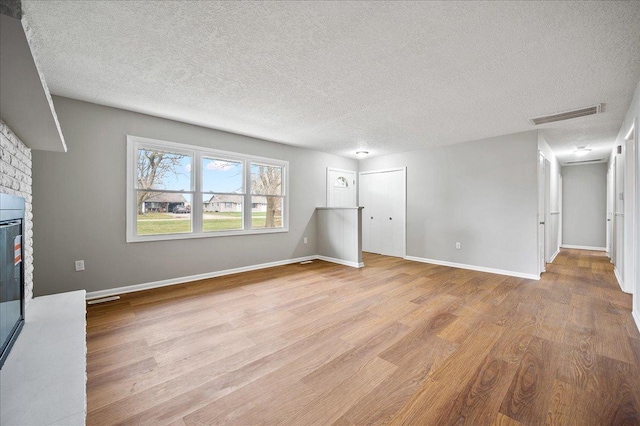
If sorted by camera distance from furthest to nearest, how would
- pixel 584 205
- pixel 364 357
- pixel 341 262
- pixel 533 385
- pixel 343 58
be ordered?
pixel 584 205 < pixel 341 262 < pixel 343 58 < pixel 364 357 < pixel 533 385

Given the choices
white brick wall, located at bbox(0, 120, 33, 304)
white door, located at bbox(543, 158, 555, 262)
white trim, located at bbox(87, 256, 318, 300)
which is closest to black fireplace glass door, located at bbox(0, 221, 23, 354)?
white brick wall, located at bbox(0, 120, 33, 304)

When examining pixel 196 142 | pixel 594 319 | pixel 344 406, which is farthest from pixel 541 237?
pixel 196 142

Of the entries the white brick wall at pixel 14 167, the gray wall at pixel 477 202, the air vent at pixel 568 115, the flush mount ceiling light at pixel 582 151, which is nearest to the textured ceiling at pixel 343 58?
the air vent at pixel 568 115

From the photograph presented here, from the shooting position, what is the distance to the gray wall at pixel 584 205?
6.71m

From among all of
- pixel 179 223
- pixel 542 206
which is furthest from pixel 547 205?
pixel 179 223

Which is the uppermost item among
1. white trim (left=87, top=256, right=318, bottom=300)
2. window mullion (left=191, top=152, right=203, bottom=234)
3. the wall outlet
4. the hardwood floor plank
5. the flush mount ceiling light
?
the flush mount ceiling light

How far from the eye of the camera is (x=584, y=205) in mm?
6926

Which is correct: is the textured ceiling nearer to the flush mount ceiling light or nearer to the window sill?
the window sill

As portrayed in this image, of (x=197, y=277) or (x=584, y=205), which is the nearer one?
(x=197, y=277)

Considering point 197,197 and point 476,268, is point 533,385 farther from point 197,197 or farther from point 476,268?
point 197,197

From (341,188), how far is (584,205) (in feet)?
21.3

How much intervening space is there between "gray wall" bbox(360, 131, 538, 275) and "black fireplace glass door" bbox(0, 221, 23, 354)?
5.57 m

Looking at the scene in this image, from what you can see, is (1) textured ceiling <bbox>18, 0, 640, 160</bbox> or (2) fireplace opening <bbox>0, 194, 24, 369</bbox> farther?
(1) textured ceiling <bbox>18, 0, 640, 160</bbox>

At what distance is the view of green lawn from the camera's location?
11.9ft
